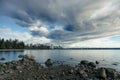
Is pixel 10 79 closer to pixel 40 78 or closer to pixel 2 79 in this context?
pixel 2 79

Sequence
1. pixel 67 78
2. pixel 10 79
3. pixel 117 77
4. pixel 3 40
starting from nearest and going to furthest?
pixel 10 79 < pixel 67 78 < pixel 117 77 < pixel 3 40

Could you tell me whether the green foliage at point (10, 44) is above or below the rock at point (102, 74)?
above

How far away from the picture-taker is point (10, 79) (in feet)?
78.5

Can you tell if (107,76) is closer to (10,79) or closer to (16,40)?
(10,79)

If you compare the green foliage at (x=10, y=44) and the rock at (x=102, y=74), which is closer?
the rock at (x=102, y=74)

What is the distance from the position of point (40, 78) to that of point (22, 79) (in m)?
2.98

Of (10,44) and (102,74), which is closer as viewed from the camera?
(102,74)

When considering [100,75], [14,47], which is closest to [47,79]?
[100,75]

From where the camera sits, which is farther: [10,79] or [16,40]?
[16,40]

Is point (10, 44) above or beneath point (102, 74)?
above

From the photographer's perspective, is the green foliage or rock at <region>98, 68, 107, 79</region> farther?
the green foliage

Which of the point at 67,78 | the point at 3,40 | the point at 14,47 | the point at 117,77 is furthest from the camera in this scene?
the point at 14,47

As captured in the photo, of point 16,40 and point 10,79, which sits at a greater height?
point 16,40

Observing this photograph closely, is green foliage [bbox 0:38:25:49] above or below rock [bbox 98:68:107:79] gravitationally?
above
